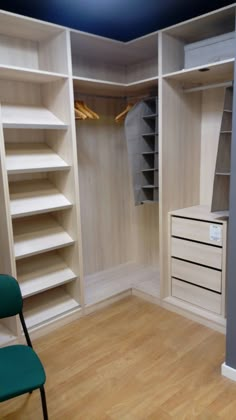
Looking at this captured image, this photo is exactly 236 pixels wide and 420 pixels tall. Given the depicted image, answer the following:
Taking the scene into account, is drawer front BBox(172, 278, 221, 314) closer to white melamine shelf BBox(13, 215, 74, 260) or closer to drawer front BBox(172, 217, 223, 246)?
drawer front BBox(172, 217, 223, 246)

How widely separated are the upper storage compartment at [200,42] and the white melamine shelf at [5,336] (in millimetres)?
2301

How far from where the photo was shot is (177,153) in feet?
9.14

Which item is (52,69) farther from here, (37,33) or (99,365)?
(99,365)

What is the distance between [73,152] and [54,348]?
1.47 meters

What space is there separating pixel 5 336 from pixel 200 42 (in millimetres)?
2584

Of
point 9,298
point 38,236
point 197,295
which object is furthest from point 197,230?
point 9,298

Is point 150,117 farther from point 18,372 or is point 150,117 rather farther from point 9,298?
point 18,372

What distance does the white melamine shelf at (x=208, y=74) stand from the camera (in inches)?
89.8

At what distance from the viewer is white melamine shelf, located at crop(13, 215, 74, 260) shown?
8.09 ft

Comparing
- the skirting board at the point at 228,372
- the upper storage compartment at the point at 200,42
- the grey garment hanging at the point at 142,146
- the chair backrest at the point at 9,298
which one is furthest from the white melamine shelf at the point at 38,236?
the upper storage compartment at the point at 200,42

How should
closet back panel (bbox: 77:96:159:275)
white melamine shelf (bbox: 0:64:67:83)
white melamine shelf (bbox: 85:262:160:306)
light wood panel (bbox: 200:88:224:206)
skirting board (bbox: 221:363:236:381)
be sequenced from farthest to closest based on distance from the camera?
closet back panel (bbox: 77:96:159:275)
white melamine shelf (bbox: 85:262:160:306)
light wood panel (bbox: 200:88:224:206)
white melamine shelf (bbox: 0:64:67:83)
skirting board (bbox: 221:363:236:381)

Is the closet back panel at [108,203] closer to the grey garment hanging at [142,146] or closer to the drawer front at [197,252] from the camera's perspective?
the grey garment hanging at [142,146]

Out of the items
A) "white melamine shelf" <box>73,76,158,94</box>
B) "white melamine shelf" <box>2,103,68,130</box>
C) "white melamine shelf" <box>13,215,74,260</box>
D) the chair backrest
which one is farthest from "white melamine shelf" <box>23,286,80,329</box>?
"white melamine shelf" <box>73,76,158,94</box>

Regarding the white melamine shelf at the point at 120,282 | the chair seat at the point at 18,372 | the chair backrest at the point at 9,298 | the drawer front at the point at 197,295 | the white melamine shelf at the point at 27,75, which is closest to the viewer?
the chair seat at the point at 18,372
